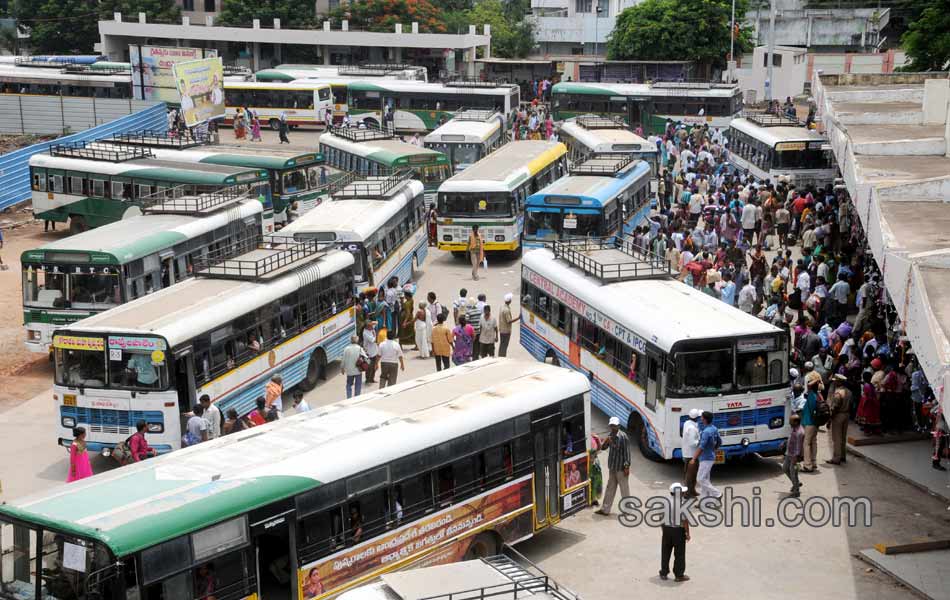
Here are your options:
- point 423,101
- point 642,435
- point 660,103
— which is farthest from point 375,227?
point 660,103

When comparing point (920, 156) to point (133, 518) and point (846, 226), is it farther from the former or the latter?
point (133, 518)

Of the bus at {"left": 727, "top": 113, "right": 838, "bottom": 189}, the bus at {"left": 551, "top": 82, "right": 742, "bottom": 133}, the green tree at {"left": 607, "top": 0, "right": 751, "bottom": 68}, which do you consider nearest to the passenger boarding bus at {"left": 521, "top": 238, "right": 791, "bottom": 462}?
the bus at {"left": 727, "top": 113, "right": 838, "bottom": 189}

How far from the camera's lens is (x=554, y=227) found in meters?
28.0

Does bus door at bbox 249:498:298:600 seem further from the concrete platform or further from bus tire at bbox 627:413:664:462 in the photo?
bus tire at bbox 627:413:664:462

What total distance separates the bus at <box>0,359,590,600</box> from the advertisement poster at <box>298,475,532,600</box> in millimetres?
16

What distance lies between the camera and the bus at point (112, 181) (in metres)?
31.7

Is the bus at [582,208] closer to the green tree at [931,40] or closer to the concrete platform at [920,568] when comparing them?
the concrete platform at [920,568]

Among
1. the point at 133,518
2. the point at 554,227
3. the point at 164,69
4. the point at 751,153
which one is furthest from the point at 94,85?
the point at 133,518

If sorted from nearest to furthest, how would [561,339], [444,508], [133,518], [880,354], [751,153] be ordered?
[133,518], [444,508], [880,354], [561,339], [751,153]

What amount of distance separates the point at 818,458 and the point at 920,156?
11319mm

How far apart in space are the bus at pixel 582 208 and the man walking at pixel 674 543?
13.4 meters

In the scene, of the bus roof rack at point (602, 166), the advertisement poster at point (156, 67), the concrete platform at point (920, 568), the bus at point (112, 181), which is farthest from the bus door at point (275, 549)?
the advertisement poster at point (156, 67)

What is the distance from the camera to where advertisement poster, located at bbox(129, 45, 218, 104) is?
5316cm

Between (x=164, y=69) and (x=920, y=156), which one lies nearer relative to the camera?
(x=920, y=156)
